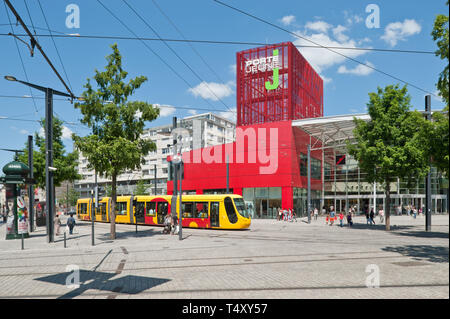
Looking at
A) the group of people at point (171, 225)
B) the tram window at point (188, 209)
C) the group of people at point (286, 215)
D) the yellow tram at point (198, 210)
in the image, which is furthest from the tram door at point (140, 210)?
the group of people at point (286, 215)

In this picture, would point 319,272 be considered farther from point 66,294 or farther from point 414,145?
point 414,145

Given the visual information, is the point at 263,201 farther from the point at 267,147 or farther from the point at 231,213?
the point at 231,213

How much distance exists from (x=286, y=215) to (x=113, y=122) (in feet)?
82.8

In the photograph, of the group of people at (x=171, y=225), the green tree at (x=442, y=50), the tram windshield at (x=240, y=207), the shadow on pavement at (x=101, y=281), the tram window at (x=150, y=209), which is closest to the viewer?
the green tree at (x=442, y=50)

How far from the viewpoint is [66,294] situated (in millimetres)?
7805

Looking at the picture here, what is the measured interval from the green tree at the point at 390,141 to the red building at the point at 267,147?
1645 cm

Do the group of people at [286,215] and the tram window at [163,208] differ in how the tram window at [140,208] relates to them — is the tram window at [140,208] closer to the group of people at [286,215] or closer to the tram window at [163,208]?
the tram window at [163,208]

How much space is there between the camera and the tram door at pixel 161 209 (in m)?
28.4

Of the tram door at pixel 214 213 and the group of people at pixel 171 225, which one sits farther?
the tram door at pixel 214 213

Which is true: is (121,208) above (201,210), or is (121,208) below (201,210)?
below

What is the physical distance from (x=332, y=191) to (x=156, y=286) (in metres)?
47.4

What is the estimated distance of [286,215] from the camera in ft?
128

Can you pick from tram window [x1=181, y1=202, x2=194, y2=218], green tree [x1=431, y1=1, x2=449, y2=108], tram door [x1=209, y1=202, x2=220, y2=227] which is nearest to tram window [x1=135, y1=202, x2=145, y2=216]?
tram window [x1=181, y1=202, x2=194, y2=218]

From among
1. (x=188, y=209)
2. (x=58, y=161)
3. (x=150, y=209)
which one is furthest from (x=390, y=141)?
(x=58, y=161)
